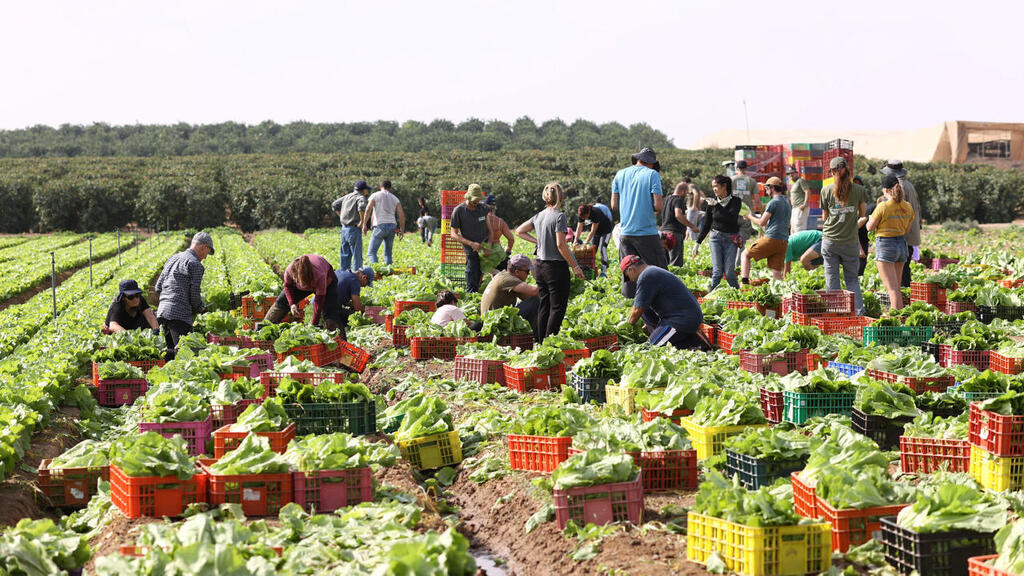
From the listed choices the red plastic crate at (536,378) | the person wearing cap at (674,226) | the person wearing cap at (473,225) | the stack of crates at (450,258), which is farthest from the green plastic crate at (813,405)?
the stack of crates at (450,258)

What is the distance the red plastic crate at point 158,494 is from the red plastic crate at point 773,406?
158 inches

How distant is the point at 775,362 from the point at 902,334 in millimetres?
1991

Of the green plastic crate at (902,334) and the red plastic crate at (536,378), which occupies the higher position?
the green plastic crate at (902,334)

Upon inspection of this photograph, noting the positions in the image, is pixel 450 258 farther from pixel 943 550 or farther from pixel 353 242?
pixel 943 550

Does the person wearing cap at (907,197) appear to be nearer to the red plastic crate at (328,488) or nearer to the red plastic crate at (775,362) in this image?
the red plastic crate at (775,362)

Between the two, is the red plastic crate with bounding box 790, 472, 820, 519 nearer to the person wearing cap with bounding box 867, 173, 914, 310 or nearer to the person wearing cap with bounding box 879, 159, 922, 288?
the person wearing cap with bounding box 867, 173, 914, 310

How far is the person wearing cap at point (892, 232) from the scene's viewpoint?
440 inches

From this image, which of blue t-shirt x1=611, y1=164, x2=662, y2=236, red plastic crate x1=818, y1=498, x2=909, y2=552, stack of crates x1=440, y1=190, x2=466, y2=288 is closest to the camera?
red plastic crate x1=818, y1=498, x2=909, y2=552

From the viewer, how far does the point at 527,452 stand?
6598 millimetres

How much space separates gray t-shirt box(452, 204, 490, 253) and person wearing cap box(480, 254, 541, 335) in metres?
2.17

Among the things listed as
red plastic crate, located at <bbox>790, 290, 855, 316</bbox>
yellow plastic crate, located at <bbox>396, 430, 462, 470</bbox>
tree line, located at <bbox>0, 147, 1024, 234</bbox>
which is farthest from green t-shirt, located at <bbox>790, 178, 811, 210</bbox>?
tree line, located at <bbox>0, 147, 1024, 234</bbox>

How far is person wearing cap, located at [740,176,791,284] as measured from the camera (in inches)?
520

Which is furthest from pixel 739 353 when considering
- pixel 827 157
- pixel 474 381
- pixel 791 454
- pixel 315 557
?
pixel 827 157

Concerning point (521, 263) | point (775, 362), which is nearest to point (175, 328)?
point (521, 263)
